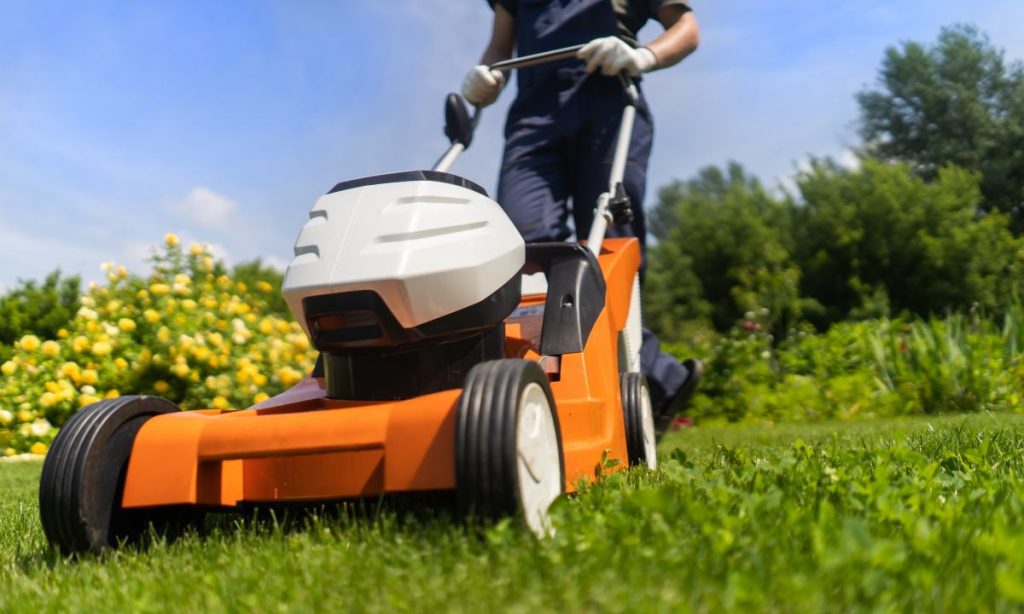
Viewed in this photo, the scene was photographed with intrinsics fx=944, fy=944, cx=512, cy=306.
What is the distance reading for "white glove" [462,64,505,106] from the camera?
325 cm

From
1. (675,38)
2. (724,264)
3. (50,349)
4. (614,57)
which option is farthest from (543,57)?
(724,264)

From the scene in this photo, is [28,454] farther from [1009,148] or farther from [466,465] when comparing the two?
[1009,148]

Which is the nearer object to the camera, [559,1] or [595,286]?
[595,286]

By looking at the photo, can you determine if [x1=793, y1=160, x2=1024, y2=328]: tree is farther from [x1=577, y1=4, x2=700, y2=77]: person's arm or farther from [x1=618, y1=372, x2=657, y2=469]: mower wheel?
[x1=618, y1=372, x2=657, y2=469]: mower wheel

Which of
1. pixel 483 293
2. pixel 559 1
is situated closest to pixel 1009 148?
pixel 559 1

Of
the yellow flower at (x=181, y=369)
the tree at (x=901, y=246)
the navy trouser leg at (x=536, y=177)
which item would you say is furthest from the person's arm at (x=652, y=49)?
the tree at (x=901, y=246)

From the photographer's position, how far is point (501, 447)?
4.81 ft

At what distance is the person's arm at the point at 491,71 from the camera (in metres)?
3.27

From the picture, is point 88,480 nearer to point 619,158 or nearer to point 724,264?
point 619,158

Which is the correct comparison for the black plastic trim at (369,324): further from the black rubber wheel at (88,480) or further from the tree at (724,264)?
the tree at (724,264)

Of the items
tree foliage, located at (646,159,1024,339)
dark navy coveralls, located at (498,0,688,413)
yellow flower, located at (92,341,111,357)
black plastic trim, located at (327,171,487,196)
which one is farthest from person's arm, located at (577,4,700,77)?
tree foliage, located at (646,159,1024,339)

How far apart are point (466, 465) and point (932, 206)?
25.4 metres

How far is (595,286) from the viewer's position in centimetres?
236

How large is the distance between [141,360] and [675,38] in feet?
10.7
